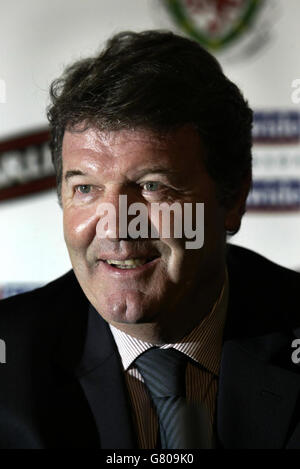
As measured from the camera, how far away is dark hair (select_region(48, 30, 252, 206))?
73 cm

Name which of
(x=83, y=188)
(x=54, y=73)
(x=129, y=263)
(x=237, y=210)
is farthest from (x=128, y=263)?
(x=54, y=73)

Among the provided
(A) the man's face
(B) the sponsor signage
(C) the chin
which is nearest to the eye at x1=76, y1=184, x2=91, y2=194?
(A) the man's face

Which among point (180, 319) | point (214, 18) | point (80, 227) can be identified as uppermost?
point (214, 18)

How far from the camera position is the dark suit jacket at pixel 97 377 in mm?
782

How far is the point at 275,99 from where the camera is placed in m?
1.50

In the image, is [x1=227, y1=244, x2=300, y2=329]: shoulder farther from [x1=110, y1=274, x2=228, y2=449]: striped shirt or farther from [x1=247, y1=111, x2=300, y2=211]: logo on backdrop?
[x1=247, y1=111, x2=300, y2=211]: logo on backdrop

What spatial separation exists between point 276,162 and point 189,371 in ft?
2.74

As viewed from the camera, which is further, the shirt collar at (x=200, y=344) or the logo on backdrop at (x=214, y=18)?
the logo on backdrop at (x=214, y=18)

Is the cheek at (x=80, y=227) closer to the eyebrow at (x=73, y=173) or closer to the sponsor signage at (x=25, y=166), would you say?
the eyebrow at (x=73, y=173)

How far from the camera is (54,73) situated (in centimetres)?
142

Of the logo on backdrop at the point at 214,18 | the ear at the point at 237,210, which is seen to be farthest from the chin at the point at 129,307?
the logo on backdrop at the point at 214,18

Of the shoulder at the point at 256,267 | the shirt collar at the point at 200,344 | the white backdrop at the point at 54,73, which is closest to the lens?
the shirt collar at the point at 200,344

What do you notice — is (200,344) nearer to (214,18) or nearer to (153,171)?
(153,171)

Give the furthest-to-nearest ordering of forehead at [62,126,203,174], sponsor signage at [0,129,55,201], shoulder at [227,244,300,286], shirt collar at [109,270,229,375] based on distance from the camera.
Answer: sponsor signage at [0,129,55,201]
shoulder at [227,244,300,286]
shirt collar at [109,270,229,375]
forehead at [62,126,203,174]
